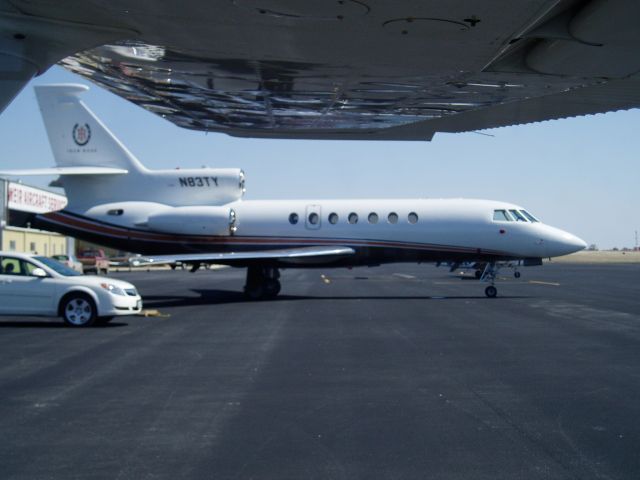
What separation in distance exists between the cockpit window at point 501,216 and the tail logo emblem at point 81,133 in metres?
13.4

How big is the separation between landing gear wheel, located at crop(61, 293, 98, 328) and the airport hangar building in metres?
36.1

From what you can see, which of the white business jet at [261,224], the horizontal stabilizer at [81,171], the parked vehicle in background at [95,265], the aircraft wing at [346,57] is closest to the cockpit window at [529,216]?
the white business jet at [261,224]

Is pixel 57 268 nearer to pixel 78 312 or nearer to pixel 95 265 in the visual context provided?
pixel 78 312

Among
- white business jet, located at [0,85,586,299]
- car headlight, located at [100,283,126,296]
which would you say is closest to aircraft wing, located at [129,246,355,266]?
white business jet, located at [0,85,586,299]

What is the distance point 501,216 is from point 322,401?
17686 mm

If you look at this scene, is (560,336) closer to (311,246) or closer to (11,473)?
(11,473)

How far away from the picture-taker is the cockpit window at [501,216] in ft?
79.7

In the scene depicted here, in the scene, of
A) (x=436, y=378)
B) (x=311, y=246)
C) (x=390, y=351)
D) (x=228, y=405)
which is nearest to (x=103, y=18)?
(x=228, y=405)

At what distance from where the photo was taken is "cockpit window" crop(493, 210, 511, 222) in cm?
2430

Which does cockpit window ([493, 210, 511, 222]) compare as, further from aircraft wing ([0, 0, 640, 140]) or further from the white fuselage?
aircraft wing ([0, 0, 640, 140])

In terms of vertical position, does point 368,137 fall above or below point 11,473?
above

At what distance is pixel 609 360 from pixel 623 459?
531 cm

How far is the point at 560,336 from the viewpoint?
13641 mm

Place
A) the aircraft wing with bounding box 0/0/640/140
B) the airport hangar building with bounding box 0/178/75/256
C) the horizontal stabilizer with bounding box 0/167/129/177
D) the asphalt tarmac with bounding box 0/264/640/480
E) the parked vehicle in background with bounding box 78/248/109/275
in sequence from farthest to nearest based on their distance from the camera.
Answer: the airport hangar building with bounding box 0/178/75/256 < the parked vehicle in background with bounding box 78/248/109/275 < the horizontal stabilizer with bounding box 0/167/129/177 < the asphalt tarmac with bounding box 0/264/640/480 < the aircraft wing with bounding box 0/0/640/140
